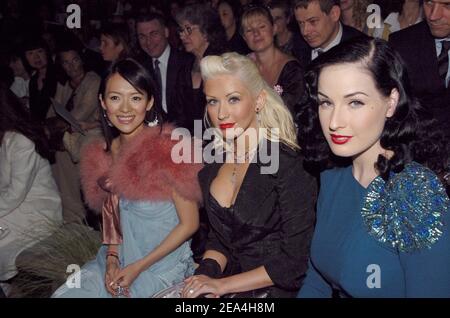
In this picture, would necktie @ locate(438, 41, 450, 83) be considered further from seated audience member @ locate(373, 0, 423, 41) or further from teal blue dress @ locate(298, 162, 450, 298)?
teal blue dress @ locate(298, 162, 450, 298)

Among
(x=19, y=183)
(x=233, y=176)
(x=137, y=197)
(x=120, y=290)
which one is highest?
(x=233, y=176)

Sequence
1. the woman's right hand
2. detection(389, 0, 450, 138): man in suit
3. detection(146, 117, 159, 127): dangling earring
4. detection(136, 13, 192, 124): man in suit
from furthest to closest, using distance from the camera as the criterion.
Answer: detection(136, 13, 192, 124): man in suit, detection(389, 0, 450, 138): man in suit, detection(146, 117, 159, 127): dangling earring, the woman's right hand

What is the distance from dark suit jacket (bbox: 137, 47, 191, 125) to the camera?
4.16 m

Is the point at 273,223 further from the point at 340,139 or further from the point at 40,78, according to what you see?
the point at 40,78

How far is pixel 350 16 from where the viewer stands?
427 cm

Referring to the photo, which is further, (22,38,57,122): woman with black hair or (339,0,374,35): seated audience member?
(22,38,57,122): woman with black hair

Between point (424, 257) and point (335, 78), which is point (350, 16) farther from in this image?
point (424, 257)

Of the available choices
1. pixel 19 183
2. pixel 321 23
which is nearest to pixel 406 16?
pixel 321 23

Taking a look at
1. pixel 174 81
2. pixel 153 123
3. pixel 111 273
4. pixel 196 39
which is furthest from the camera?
pixel 174 81

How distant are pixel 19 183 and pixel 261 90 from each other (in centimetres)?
159

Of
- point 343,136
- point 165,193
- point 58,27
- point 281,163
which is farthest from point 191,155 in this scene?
point 58,27

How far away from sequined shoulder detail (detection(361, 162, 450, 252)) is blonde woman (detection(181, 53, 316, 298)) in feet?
1.79

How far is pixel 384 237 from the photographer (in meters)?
1.76

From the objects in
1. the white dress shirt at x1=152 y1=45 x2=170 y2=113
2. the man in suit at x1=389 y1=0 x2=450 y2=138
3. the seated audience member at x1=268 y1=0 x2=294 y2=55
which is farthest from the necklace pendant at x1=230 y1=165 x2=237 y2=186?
the seated audience member at x1=268 y1=0 x2=294 y2=55
